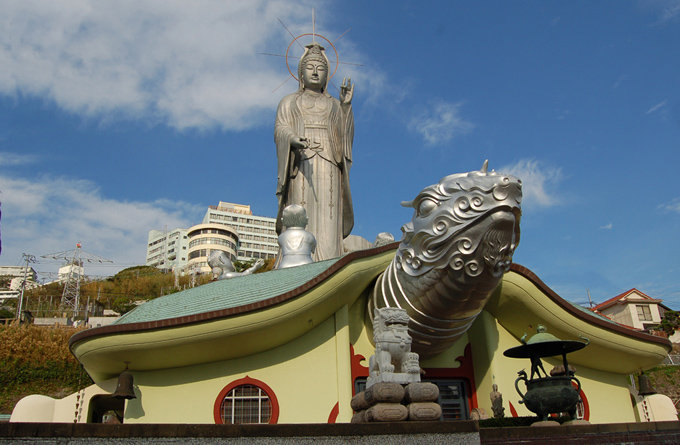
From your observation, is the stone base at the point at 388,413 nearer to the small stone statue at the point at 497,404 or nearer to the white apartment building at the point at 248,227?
the small stone statue at the point at 497,404

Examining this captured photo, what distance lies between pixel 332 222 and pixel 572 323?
21.7 ft

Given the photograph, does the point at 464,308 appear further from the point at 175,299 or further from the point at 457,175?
the point at 175,299

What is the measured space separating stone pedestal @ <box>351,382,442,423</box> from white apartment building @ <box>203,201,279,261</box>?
71616mm

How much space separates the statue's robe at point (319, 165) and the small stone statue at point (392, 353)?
735 centimetres

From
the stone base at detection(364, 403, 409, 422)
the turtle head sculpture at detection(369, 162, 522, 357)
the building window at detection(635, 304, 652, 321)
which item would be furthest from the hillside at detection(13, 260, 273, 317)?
the stone base at detection(364, 403, 409, 422)

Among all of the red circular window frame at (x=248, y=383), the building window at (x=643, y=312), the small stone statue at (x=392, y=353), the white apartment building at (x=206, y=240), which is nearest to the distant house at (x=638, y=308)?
the building window at (x=643, y=312)

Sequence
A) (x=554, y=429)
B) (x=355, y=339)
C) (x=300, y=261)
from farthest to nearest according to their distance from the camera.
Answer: (x=300, y=261)
(x=355, y=339)
(x=554, y=429)

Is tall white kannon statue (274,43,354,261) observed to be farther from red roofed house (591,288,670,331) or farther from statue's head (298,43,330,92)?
red roofed house (591,288,670,331)

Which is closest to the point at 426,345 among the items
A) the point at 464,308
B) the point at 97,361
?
the point at 464,308

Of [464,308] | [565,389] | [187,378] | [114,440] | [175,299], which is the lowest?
[114,440]

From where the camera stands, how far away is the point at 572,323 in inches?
434

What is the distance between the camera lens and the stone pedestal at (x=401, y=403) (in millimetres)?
6344

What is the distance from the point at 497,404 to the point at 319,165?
8267mm

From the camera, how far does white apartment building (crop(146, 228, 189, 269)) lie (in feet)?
251
